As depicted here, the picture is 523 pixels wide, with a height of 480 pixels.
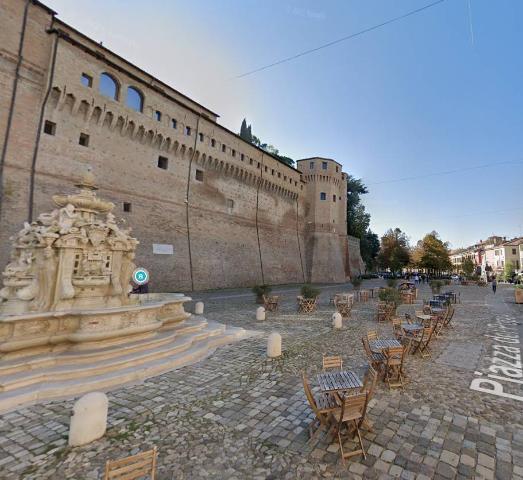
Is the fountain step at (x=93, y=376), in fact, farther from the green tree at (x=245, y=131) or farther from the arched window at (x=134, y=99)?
the green tree at (x=245, y=131)

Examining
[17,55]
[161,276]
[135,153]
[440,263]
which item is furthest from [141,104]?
[440,263]

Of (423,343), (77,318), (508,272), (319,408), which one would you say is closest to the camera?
(319,408)

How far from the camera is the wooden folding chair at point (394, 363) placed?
5.24 metres

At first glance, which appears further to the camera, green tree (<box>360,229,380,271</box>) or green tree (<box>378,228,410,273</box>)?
green tree (<box>360,229,380,271</box>)

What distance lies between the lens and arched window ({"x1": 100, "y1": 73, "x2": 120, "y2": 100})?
17.5 m

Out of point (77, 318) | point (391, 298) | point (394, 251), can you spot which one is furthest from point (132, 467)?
point (394, 251)

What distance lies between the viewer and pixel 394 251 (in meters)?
46.9

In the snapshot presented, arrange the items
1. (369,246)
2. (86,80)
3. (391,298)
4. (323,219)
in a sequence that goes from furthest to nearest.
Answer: (369,246) → (323,219) → (86,80) → (391,298)

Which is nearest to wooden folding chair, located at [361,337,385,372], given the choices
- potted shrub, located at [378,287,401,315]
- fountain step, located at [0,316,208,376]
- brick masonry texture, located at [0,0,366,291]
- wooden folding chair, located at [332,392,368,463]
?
wooden folding chair, located at [332,392,368,463]

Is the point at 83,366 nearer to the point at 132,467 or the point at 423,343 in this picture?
the point at 132,467

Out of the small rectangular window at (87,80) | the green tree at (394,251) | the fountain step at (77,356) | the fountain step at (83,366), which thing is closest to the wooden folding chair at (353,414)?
the fountain step at (83,366)

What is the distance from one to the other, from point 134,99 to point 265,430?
71.3 ft

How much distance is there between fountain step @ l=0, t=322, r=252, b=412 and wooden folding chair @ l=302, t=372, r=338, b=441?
3443 mm

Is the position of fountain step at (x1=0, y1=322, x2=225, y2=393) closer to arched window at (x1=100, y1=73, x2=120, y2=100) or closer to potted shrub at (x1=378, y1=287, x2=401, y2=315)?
potted shrub at (x1=378, y1=287, x2=401, y2=315)
